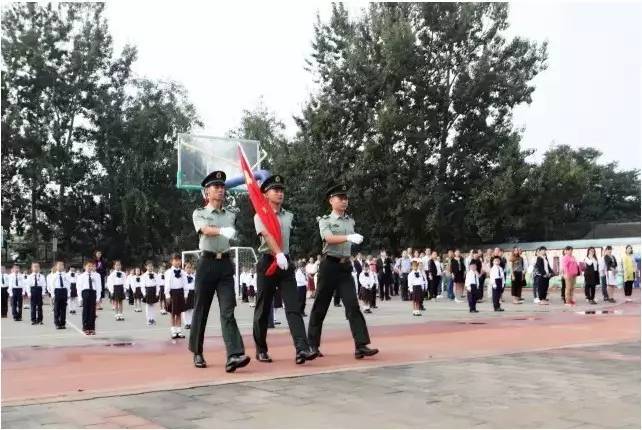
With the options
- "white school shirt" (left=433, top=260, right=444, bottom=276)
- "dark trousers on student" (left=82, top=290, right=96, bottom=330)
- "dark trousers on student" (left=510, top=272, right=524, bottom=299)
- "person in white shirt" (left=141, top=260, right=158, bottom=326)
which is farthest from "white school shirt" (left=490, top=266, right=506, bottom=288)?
"dark trousers on student" (left=82, top=290, right=96, bottom=330)

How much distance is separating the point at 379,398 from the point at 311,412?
76cm

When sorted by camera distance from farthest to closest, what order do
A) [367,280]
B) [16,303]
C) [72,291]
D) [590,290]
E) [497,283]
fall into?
[590,290] < [72,291] < [16,303] < [367,280] < [497,283]

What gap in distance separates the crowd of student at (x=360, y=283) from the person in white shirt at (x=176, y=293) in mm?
17

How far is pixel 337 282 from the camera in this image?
8.25 m

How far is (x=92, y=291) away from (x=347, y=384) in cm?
867

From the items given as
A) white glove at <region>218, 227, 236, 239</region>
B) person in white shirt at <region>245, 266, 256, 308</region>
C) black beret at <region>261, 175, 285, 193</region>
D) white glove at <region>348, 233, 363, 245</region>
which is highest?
black beret at <region>261, 175, 285, 193</region>

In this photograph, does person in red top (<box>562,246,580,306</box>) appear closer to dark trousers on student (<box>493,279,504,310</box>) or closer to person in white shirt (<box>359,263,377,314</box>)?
dark trousers on student (<box>493,279,504,310</box>)

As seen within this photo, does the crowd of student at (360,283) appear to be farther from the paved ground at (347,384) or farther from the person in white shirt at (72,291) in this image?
the paved ground at (347,384)

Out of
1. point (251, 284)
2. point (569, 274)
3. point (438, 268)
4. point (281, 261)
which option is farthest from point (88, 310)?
point (438, 268)

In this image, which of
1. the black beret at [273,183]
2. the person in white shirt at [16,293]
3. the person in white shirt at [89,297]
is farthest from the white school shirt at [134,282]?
the black beret at [273,183]

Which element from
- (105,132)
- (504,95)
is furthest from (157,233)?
(504,95)

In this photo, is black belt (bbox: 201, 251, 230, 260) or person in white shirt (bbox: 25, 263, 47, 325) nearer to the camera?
black belt (bbox: 201, 251, 230, 260)

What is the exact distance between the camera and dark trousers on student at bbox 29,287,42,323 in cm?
1714

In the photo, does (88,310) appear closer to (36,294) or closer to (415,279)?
(36,294)
